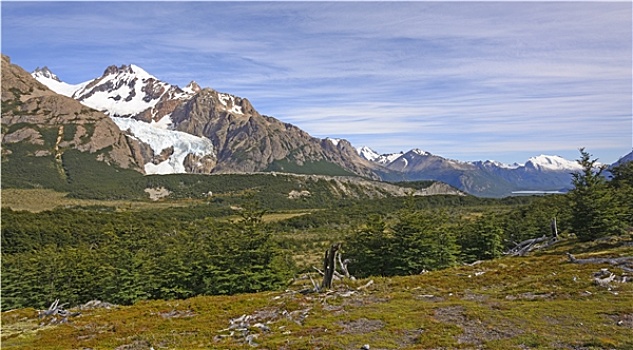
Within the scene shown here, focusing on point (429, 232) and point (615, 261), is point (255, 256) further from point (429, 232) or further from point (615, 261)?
point (615, 261)

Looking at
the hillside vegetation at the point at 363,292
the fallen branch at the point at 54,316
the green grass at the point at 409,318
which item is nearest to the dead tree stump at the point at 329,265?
the hillside vegetation at the point at 363,292

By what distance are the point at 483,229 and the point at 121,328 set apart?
50650 millimetres

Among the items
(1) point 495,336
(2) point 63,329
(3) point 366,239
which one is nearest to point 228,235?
(3) point 366,239

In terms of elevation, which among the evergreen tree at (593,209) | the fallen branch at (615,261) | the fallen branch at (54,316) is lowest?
the fallen branch at (54,316)

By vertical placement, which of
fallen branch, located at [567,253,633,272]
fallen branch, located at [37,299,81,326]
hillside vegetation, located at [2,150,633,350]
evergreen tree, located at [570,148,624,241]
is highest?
evergreen tree, located at [570,148,624,241]

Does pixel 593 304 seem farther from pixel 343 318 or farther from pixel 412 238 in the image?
pixel 412 238

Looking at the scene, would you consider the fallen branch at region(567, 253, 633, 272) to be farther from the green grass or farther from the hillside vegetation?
the green grass

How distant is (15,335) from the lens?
32.2 metres

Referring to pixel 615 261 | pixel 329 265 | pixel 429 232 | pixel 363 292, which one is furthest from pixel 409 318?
pixel 429 232

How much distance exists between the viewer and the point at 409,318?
2448 centimetres

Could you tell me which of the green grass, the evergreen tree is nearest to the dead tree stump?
the green grass

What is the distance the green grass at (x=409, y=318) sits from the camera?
67.4 ft

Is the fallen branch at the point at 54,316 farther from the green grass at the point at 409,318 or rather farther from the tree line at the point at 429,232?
the tree line at the point at 429,232

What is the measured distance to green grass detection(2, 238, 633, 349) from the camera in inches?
808
